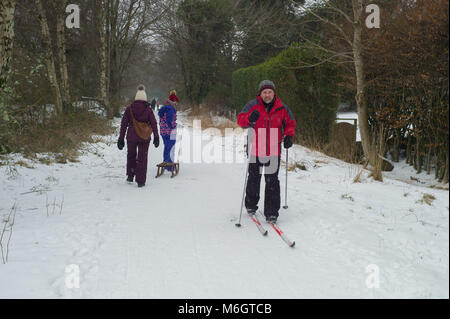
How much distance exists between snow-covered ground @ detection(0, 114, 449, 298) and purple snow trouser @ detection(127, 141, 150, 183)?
28 centimetres

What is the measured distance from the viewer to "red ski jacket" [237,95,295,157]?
14.8ft

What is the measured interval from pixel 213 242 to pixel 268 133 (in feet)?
5.23

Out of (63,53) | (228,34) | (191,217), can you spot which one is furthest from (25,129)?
(228,34)

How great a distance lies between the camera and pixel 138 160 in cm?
663

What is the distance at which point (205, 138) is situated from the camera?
14.3 metres

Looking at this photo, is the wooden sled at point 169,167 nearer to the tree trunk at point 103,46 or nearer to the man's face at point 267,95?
the man's face at point 267,95

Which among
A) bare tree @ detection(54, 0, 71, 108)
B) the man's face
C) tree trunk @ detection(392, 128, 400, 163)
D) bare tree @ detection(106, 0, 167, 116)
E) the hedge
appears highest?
bare tree @ detection(106, 0, 167, 116)

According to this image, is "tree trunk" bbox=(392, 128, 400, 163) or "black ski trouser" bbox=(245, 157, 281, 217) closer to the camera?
"black ski trouser" bbox=(245, 157, 281, 217)

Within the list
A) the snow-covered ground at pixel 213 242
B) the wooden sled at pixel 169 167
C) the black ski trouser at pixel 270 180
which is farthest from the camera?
the wooden sled at pixel 169 167

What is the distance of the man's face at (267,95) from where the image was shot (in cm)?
443

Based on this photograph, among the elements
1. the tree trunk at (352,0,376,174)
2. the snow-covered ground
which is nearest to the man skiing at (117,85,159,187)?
the snow-covered ground

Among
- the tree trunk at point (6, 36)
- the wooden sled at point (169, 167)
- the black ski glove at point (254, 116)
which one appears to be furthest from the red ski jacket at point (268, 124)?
the tree trunk at point (6, 36)

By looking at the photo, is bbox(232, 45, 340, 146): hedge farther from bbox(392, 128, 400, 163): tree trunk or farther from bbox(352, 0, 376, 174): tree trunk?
bbox(392, 128, 400, 163): tree trunk
